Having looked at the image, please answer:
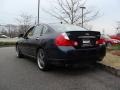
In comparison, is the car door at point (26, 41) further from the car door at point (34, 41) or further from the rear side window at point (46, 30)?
the rear side window at point (46, 30)

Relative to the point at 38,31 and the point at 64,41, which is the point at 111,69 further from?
the point at 38,31

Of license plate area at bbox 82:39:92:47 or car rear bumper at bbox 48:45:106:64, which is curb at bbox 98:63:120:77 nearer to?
car rear bumper at bbox 48:45:106:64

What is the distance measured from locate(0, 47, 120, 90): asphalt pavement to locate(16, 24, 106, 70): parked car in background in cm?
37

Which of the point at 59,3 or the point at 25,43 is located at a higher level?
the point at 59,3

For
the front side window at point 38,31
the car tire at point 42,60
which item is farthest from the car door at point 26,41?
the car tire at point 42,60

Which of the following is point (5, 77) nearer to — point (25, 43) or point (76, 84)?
point (76, 84)

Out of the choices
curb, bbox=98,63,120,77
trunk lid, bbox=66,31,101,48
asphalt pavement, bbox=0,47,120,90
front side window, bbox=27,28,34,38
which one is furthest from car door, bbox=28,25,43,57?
curb, bbox=98,63,120,77

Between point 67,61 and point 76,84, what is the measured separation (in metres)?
0.97

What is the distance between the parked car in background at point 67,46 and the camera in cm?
696

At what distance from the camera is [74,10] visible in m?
31.8

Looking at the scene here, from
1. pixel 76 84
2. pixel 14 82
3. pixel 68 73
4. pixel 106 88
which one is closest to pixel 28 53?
pixel 68 73

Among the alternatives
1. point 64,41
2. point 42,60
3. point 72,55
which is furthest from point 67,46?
point 42,60

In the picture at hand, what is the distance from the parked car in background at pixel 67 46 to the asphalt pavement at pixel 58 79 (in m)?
0.37

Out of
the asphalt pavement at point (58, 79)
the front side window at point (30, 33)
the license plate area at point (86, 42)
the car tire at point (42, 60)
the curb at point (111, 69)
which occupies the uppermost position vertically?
the front side window at point (30, 33)
